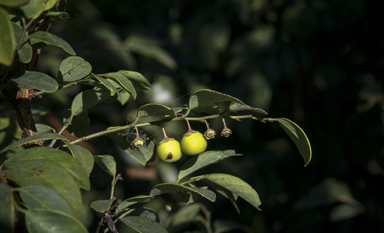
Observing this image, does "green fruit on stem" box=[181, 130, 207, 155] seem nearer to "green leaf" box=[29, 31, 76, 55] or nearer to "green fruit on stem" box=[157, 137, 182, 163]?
"green fruit on stem" box=[157, 137, 182, 163]

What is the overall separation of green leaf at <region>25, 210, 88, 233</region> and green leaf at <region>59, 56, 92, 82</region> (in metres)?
0.28

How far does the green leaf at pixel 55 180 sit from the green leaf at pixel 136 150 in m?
0.28

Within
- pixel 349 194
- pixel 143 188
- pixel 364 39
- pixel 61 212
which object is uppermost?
pixel 61 212

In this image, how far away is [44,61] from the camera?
5.36 ft

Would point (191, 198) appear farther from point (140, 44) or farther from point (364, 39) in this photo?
point (364, 39)

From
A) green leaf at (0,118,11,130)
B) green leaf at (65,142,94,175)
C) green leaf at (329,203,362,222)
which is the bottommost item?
green leaf at (329,203,362,222)

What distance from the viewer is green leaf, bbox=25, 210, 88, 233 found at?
435 mm

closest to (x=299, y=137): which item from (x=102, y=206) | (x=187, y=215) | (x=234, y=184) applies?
(x=234, y=184)

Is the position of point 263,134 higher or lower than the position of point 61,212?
lower

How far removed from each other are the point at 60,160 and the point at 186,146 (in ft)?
1.02

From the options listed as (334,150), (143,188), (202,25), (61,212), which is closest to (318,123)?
(334,150)

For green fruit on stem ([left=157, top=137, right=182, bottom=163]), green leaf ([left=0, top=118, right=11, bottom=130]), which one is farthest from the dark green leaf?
green leaf ([left=0, top=118, right=11, bottom=130])

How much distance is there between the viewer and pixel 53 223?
17.1 inches

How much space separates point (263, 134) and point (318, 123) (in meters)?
0.31
